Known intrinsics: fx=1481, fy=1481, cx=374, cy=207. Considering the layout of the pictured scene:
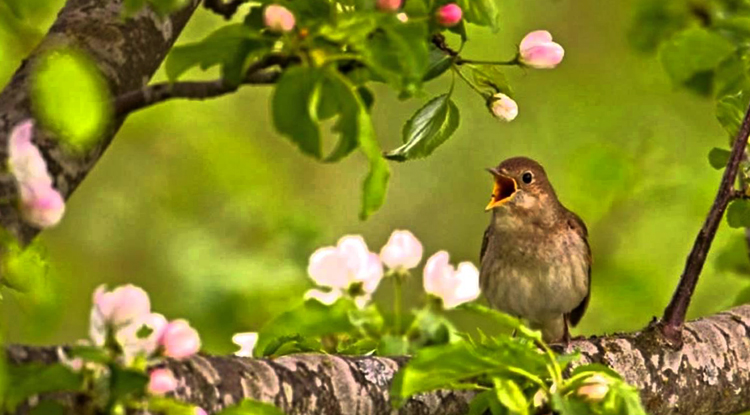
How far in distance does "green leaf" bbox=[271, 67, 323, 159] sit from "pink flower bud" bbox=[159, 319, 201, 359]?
0.31 metres

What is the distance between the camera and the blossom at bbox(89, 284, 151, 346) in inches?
78.5

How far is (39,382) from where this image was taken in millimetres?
1844

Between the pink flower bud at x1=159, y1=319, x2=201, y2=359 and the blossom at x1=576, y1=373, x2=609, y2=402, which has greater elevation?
the blossom at x1=576, y1=373, x2=609, y2=402

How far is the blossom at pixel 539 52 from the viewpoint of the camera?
2676 mm

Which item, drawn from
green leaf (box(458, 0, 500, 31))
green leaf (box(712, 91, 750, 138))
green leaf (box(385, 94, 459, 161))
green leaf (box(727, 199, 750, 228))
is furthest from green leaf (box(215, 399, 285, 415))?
green leaf (box(712, 91, 750, 138))

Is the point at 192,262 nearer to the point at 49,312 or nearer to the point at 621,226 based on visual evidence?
the point at 621,226

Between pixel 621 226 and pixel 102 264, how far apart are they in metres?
3.02

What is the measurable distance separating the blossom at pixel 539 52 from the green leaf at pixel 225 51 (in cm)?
76

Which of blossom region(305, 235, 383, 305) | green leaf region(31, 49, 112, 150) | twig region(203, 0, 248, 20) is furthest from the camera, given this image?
blossom region(305, 235, 383, 305)

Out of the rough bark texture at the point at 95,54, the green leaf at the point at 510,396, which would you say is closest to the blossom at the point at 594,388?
the green leaf at the point at 510,396

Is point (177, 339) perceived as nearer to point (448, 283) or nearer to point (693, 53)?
point (448, 283)

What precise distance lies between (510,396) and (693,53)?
81.6 inches

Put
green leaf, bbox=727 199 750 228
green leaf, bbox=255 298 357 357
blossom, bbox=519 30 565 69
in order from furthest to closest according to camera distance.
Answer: green leaf, bbox=727 199 750 228 → blossom, bbox=519 30 565 69 → green leaf, bbox=255 298 357 357

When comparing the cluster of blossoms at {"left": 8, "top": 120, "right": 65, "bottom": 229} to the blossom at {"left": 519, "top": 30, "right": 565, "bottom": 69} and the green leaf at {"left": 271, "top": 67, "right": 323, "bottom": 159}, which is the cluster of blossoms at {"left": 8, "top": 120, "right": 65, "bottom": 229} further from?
the blossom at {"left": 519, "top": 30, "right": 565, "bottom": 69}
